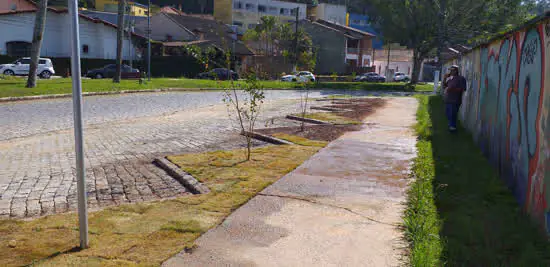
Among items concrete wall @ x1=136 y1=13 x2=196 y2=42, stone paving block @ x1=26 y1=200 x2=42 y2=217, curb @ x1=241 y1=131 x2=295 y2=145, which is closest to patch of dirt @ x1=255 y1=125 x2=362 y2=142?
curb @ x1=241 y1=131 x2=295 y2=145

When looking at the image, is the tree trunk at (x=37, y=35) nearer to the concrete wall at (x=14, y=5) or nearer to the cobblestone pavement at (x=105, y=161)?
the cobblestone pavement at (x=105, y=161)

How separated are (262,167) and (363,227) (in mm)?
2623

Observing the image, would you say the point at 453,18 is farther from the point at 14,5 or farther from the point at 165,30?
the point at 14,5

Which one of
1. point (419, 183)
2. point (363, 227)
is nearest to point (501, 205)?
point (419, 183)

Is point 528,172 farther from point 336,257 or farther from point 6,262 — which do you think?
point 6,262

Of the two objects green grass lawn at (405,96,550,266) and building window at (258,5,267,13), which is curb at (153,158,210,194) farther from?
building window at (258,5,267,13)

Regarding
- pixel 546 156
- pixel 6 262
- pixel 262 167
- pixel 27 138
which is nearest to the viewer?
pixel 6 262

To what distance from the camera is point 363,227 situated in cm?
442

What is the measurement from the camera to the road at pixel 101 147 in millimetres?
5512

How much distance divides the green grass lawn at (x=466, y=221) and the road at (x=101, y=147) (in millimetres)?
2711

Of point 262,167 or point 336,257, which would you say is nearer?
point 336,257

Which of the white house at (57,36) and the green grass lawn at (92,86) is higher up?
the white house at (57,36)

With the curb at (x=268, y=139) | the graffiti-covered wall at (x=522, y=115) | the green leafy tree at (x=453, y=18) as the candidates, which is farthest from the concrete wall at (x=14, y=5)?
the graffiti-covered wall at (x=522, y=115)

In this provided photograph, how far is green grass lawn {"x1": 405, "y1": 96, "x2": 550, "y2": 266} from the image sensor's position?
3.79 meters
